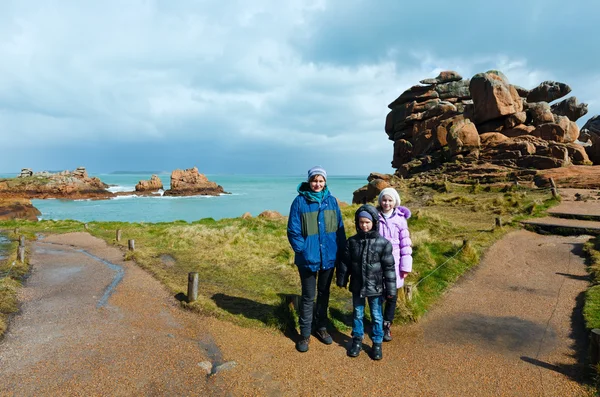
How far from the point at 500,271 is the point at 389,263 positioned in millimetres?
6865

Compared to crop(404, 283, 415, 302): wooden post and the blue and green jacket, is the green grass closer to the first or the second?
crop(404, 283, 415, 302): wooden post

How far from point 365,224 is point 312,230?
0.84m

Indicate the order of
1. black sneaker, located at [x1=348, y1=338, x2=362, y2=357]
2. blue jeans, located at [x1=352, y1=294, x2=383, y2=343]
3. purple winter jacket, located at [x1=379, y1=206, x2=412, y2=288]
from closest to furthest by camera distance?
blue jeans, located at [x1=352, y1=294, x2=383, y2=343]
black sneaker, located at [x1=348, y1=338, x2=362, y2=357]
purple winter jacket, located at [x1=379, y1=206, x2=412, y2=288]

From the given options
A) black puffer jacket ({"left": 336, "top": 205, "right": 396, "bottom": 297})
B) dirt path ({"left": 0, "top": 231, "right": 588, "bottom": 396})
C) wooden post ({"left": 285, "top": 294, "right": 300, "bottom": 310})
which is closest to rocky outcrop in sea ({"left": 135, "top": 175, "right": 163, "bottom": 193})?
dirt path ({"left": 0, "top": 231, "right": 588, "bottom": 396})

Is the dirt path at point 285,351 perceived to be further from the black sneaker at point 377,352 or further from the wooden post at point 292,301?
the wooden post at point 292,301

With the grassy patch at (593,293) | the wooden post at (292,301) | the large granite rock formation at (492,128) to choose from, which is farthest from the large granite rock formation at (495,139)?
the wooden post at (292,301)

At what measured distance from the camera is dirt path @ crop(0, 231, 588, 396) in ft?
14.7

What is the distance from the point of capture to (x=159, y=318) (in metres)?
7.00

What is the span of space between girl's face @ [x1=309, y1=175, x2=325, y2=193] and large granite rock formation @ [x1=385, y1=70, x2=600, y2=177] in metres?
32.9

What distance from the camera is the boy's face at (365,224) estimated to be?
189 inches

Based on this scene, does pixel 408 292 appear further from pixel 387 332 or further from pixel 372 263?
pixel 372 263

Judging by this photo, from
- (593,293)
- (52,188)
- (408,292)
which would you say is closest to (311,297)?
(408,292)

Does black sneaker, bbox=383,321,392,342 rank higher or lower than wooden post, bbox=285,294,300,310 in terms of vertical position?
lower

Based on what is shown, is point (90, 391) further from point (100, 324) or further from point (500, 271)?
point (500, 271)
